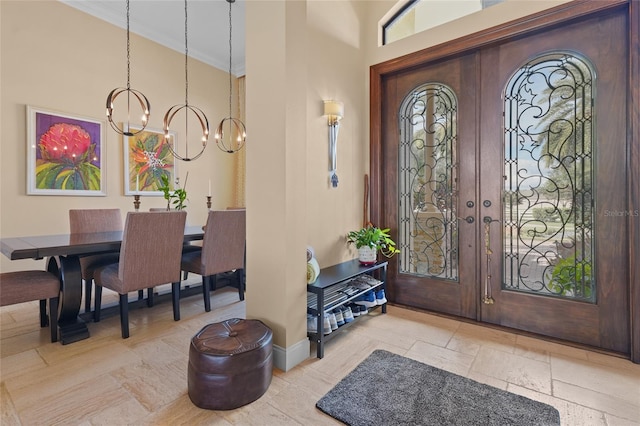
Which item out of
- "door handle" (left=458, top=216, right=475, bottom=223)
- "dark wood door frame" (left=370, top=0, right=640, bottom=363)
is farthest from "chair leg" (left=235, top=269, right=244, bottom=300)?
"dark wood door frame" (left=370, top=0, right=640, bottom=363)

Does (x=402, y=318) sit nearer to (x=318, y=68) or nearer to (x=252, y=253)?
(x=252, y=253)

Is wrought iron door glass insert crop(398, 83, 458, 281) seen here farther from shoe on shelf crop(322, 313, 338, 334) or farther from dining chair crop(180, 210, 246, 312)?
dining chair crop(180, 210, 246, 312)

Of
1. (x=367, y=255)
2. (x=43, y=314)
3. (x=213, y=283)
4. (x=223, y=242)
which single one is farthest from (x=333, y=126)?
(x=43, y=314)

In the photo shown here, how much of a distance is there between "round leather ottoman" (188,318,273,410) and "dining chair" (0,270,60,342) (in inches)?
58.6

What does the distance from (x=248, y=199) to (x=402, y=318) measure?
71.6 inches

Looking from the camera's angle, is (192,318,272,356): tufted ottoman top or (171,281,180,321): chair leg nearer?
(192,318,272,356): tufted ottoman top

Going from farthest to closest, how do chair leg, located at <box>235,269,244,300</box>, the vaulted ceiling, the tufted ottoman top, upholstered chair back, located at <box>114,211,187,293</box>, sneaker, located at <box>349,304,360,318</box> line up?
the vaulted ceiling, chair leg, located at <box>235,269,244,300</box>, sneaker, located at <box>349,304,360,318</box>, upholstered chair back, located at <box>114,211,187,293</box>, the tufted ottoman top

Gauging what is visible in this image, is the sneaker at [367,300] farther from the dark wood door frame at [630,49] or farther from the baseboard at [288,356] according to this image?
the dark wood door frame at [630,49]

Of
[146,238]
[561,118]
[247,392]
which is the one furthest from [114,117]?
[561,118]

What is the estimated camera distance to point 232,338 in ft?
5.72

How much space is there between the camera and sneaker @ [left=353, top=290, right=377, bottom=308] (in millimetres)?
2713

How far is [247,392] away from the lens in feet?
5.43

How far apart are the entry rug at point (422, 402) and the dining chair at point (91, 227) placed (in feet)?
8.30

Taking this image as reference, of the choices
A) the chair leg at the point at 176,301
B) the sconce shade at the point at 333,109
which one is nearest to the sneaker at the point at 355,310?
the chair leg at the point at 176,301
